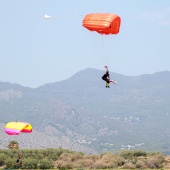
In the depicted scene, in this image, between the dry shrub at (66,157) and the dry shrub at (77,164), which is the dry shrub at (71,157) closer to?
the dry shrub at (66,157)

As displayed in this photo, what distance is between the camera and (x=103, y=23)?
140 ft

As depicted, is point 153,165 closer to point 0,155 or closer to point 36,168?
point 36,168

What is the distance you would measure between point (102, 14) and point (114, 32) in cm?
203

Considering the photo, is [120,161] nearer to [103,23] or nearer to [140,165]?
[140,165]

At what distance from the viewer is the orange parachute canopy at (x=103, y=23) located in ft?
140

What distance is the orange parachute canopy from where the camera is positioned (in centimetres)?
4269

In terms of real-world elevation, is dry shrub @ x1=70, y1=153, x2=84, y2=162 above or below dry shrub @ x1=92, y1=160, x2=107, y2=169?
above

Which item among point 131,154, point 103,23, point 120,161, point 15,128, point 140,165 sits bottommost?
point 140,165

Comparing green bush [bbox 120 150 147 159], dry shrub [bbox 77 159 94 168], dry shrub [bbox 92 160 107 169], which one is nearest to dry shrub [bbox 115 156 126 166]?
dry shrub [bbox 92 160 107 169]

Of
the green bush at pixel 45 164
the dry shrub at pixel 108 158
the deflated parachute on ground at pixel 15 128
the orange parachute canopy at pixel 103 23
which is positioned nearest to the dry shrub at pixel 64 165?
the green bush at pixel 45 164

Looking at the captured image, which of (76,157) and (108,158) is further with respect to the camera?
(76,157)

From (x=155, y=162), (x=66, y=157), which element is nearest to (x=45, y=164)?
(x=66, y=157)

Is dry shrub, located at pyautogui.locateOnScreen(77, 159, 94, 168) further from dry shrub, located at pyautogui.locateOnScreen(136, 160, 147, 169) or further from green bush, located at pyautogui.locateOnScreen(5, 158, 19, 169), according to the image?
green bush, located at pyautogui.locateOnScreen(5, 158, 19, 169)

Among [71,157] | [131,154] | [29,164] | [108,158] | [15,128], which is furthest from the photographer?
[131,154]
